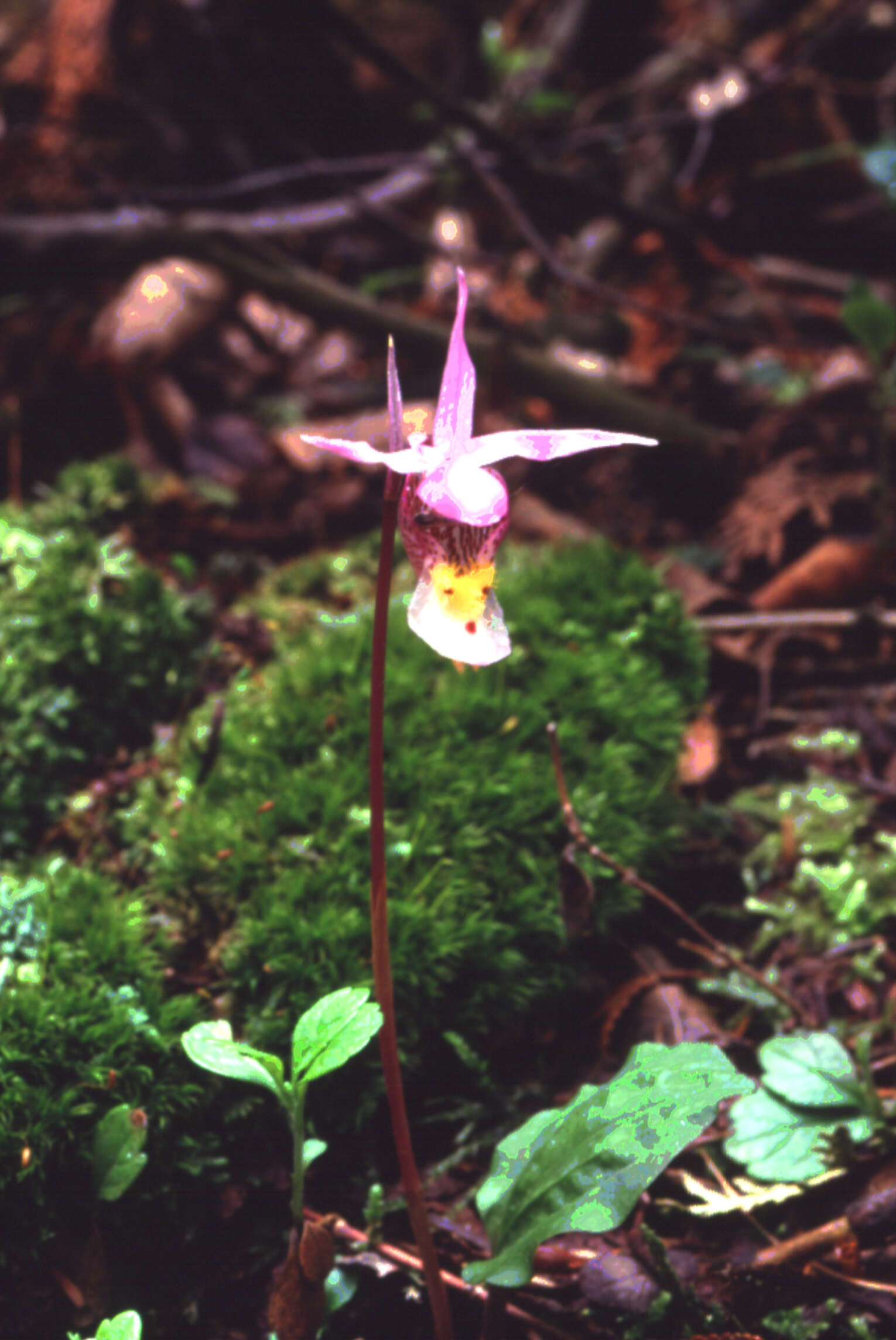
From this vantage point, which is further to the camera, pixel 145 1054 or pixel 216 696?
pixel 216 696

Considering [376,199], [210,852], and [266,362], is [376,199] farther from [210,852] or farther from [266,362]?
[210,852]

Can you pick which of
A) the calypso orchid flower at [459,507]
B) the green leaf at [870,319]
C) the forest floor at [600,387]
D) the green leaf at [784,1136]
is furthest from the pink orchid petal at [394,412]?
the green leaf at [870,319]

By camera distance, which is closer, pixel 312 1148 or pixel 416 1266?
pixel 312 1148

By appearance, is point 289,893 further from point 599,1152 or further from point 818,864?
point 818,864

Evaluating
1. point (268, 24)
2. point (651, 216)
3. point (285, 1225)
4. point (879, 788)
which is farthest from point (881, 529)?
point (268, 24)

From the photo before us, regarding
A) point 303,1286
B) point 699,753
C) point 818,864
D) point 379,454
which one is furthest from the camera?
point 699,753

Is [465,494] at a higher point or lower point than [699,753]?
higher

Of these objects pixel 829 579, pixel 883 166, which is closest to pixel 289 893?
pixel 829 579
